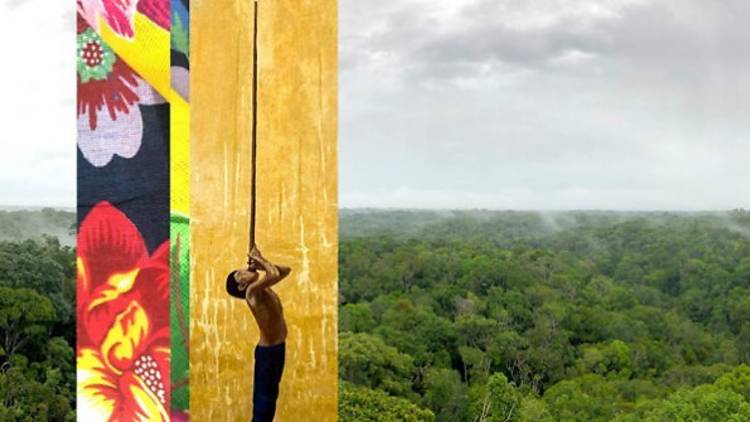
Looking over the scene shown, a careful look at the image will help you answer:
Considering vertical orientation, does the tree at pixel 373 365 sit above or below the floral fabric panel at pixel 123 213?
below

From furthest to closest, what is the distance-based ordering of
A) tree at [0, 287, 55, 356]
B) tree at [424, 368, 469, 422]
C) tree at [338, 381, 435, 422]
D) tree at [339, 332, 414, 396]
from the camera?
tree at [424, 368, 469, 422] → tree at [339, 332, 414, 396] → tree at [0, 287, 55, 356] → tree at [338, 381, 435, 422]

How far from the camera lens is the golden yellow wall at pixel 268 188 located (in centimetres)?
161

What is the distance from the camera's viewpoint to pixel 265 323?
1.47 m

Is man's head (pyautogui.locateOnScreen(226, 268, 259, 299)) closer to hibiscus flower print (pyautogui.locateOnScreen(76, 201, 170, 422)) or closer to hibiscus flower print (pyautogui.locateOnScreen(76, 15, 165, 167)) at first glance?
hibiscus flower print (pyautogui.locateOnScreen(76, 201, 170, 422))

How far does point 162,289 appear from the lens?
1.65m

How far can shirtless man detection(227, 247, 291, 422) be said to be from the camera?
1.44m

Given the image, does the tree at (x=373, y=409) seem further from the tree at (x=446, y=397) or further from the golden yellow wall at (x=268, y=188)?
the golden yellow wall at (x=268, y=188)

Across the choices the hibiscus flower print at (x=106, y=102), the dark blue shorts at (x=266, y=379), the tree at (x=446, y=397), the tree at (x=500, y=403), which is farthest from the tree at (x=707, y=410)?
the hibiscus flower print at (x=106, y=102)

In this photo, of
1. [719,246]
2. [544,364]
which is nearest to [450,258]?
[544,364]

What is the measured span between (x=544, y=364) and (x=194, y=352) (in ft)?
48.6

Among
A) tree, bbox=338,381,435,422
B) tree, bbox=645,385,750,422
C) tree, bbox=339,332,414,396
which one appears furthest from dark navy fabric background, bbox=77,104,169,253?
tree, bbox=339,332,414,396

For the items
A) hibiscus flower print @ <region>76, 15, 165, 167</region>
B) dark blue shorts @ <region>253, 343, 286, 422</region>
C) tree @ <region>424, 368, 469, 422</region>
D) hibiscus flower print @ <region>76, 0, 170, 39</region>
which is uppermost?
hibiscus flower print @ <region>76, 0, 170, 39</region>

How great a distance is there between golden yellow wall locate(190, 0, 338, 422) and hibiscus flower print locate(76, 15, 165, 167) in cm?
15

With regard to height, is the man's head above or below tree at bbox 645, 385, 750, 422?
above
